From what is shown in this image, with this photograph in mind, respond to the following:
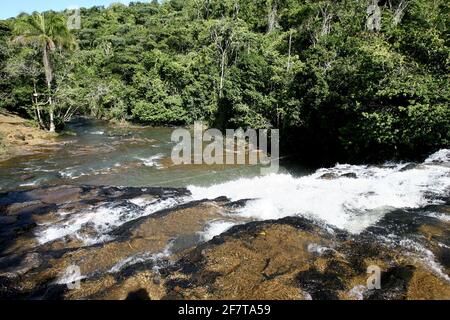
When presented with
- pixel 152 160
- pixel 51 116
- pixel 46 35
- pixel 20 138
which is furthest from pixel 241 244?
pixel 46 35

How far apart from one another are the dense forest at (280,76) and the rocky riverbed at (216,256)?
809 centimetres

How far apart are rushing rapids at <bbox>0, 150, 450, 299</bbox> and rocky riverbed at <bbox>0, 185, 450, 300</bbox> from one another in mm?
25

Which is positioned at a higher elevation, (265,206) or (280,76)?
(280,76)

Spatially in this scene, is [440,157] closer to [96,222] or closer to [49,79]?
[96,222]

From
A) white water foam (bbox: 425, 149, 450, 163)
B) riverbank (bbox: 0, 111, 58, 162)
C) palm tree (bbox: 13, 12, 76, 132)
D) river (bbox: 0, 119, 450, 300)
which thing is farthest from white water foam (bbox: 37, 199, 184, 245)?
palm tree (bbox: 13, 12, 76, 132)

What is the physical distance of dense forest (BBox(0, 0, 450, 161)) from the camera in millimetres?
16391

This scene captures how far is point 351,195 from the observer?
36.9 ft

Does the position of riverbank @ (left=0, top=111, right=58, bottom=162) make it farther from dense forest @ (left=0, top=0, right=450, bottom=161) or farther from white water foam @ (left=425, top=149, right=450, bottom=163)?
white water foam @ (left=425, top=149, right=450, bottom=163)

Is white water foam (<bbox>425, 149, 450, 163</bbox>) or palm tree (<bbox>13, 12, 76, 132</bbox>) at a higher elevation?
palm tree (<bbox>13, 12, 76, 132</bbox>)

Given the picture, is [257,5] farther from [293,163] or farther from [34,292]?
[34,292]

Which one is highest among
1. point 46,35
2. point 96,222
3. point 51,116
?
point 46,35

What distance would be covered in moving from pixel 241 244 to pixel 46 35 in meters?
26.3

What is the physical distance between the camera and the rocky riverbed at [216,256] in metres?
6.41

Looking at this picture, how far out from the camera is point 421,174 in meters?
12.9
